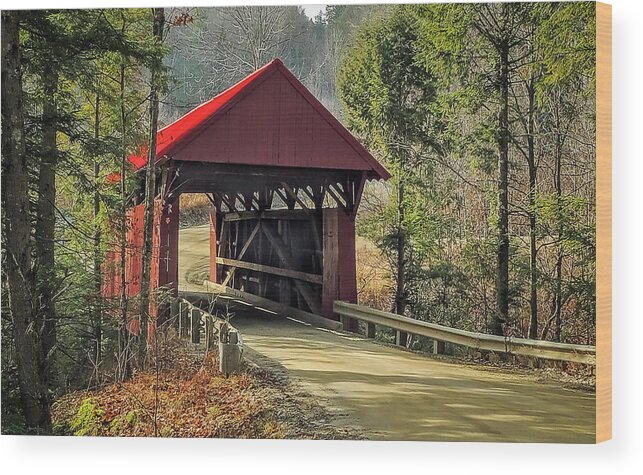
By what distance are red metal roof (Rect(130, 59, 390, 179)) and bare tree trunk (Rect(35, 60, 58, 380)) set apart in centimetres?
84

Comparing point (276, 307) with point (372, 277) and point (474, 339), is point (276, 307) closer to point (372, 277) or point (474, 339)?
point (372, 277)

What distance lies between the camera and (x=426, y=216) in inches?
273

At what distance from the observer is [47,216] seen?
723 cm

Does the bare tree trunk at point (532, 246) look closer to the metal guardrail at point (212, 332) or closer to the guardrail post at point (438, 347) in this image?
the guardrail post at point (438, 347)

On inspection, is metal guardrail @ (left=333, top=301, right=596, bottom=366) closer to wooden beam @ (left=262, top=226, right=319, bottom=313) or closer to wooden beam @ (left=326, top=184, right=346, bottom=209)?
wooden beam @ (left=262, top=226, right=319, bottom=313)

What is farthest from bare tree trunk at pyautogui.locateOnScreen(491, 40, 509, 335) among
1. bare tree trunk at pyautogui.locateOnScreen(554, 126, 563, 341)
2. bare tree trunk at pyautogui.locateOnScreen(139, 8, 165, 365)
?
bare tree trunk at pyautogui.locateOnScreen(139, 8, 165, 365)

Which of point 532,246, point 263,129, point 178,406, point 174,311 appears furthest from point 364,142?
point 178,406

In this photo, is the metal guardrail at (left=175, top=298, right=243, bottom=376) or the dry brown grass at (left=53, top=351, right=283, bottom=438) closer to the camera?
the dry brown grass at (left=53, top=351, right=283, bottom=438)

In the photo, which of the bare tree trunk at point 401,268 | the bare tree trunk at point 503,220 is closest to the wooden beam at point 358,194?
Result: the bare tree trunk at point 401,268

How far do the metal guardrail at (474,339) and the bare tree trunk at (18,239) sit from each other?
249 cm

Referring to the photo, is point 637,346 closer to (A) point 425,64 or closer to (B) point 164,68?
(A) point 425,64

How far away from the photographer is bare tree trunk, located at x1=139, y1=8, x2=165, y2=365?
705 cm

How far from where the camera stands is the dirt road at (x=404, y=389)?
6555 millimetres

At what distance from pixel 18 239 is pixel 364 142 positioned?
293cm
